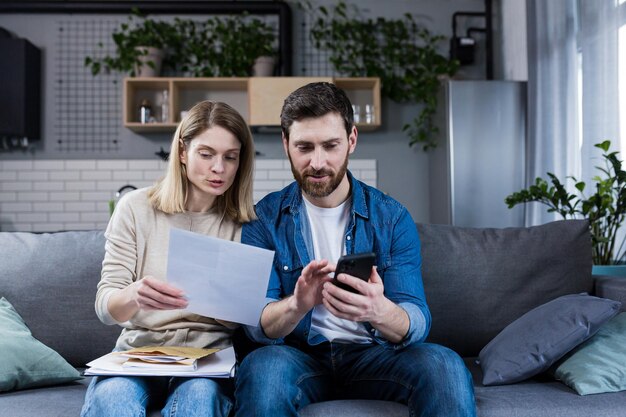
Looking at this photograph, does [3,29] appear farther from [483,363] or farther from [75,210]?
[483,363]

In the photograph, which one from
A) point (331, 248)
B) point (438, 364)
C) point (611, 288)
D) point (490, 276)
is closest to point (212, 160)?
point (331, 248)

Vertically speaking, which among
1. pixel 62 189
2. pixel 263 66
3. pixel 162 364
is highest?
pixel 263 66

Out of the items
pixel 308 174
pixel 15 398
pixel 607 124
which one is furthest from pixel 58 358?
pixel 607 124

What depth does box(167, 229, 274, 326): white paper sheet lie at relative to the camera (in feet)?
4.94

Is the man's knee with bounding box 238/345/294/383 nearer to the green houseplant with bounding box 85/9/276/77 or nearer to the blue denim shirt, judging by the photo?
the blue denim shirt

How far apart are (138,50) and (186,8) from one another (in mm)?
552

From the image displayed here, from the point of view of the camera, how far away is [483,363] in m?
1.96

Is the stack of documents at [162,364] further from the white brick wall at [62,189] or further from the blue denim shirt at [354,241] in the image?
the white brick wall at [62,189]

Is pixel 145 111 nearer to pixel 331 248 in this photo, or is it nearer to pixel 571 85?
pixel 571 85

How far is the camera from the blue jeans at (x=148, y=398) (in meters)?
1.50

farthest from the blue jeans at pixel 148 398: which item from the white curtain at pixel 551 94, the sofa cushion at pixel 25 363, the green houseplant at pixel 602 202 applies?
the white curtain at pixel 551 94

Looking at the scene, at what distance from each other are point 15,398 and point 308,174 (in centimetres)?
97

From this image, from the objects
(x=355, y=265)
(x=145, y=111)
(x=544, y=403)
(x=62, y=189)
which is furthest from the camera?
(x=62, y=189)

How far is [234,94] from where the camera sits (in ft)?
17.6
